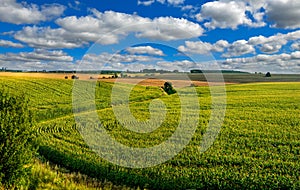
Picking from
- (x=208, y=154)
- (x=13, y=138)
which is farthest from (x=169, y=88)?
(x=13, y=138)

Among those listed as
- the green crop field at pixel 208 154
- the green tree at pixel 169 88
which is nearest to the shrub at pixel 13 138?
the green crop field at pixel 208 154

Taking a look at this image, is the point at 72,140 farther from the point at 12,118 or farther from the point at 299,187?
the point at 299,187

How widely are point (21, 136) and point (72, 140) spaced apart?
27.6 feet

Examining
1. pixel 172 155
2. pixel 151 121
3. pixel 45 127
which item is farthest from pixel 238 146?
pixel 45 127

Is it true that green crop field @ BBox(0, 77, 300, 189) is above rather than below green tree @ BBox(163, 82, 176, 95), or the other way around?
below

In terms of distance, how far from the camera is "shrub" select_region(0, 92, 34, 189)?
32.0 ft

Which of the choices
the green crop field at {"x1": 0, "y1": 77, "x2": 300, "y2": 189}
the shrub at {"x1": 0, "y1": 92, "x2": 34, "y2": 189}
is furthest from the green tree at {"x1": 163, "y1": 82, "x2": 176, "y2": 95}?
the shrub at {"x1": 0, "y1": 92, "x2": 34, "y2": 189}

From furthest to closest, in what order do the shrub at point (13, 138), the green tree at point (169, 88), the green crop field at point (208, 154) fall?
the green tree at point (169, 88), the green crop field at point (208, 154), the shrub at point (13, 138)

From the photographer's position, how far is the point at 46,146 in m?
17.4

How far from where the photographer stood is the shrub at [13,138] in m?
9.76

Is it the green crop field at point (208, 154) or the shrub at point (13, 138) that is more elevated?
the shrub at point (13, 138)

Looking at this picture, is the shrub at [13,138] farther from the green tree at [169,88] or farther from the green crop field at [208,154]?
Result: the green tree at [169,88]

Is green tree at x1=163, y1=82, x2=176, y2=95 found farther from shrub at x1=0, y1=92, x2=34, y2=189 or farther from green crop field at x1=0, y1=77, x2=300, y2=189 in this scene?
shrub at x1=0, y1=92, x2=34, y2=189

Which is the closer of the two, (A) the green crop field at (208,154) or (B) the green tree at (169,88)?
(A) the green crop field at (208,154)
